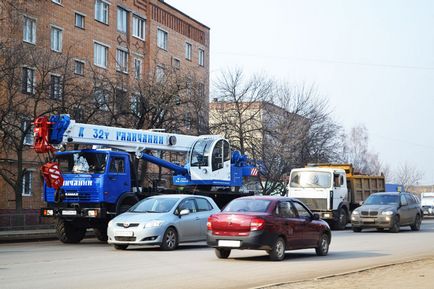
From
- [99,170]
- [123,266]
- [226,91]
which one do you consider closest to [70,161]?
[99,170]

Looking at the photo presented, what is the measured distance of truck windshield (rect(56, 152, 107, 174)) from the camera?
22.0 m

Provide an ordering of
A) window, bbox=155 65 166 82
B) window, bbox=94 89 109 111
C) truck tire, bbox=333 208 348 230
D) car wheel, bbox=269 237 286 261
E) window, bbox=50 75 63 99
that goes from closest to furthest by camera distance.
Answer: car wheel, bbox=269 237 286 261, window, bbox=50 75 63 99, window, bbox=94 89 109 111, truck tire, bbox=333 208 348 230, window, bbox=155 65 166 82

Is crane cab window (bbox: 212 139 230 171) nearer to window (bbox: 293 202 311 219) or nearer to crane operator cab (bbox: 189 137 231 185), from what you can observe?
crane operator cab (bbox: 189 137 231 185)


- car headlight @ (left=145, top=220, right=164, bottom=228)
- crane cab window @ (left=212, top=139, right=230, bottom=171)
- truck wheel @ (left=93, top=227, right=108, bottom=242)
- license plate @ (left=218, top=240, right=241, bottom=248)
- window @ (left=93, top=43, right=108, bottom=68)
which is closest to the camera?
license plate @ (left=218, top=240, right=241, bottom=248)

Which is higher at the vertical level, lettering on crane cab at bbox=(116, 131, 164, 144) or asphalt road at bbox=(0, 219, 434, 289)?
lettering on crane cab at bbox=(116, 131, 164, 144)

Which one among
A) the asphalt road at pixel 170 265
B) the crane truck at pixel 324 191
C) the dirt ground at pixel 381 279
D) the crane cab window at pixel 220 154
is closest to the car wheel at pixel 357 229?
the crane truck at pixel 324 191

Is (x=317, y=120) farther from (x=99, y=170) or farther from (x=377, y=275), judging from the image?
(x=377, y=275)

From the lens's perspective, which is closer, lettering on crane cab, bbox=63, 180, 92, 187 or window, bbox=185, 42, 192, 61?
lettering on crane cab, bbox=63, 180, 92, 187

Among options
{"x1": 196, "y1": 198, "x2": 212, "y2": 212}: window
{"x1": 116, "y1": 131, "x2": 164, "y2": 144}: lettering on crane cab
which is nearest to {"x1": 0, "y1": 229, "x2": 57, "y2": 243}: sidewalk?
{"x1": 116, "y1": 131, "x2": 164, "y2": 144}: lettering on crane cab

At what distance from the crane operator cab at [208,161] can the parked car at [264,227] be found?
1008cm

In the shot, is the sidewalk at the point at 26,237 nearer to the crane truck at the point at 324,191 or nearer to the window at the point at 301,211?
the window at the point at 301,211

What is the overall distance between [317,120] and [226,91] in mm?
8098

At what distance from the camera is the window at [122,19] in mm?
51438

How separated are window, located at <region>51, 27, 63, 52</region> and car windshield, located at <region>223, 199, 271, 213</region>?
95.5 feet
